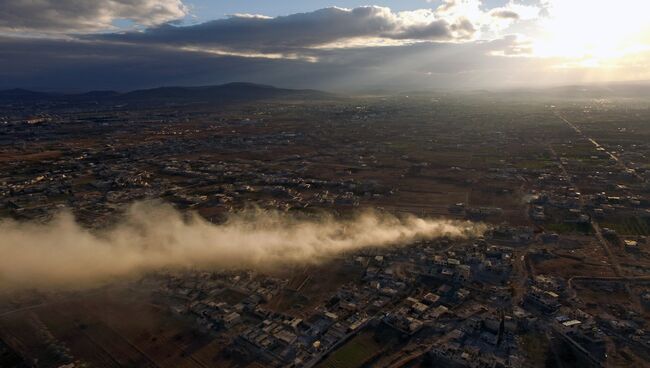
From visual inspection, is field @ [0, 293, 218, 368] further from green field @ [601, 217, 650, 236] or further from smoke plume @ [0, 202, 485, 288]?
green field @ [601, 217, 650, 236]

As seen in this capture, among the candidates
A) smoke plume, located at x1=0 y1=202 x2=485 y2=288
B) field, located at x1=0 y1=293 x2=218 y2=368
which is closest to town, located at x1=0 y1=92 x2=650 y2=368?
field, located at x1=0 y1=293 x2=218 y2=368

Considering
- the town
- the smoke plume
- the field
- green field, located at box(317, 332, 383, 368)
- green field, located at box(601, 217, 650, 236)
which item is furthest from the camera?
green field, located at box(601, 217, 650, 236)

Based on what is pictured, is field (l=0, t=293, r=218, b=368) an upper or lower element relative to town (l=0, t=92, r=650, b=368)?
lower

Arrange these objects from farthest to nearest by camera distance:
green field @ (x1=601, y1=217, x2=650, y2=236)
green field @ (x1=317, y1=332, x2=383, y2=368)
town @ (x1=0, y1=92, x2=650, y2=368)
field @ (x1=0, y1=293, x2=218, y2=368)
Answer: green field @ (x1=601, y1=217, x2=650, y2=236) < town @ (x1=0, y1=92, x2=650, y2=368) < field @ (x1=0, y1=293, x2=218, y2=368) < green field @ (x1=317, y1=332, x2=383, y2=368)

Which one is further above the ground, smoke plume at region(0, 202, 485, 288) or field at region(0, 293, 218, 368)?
smoke plume at region(0, 202, 485, 288)

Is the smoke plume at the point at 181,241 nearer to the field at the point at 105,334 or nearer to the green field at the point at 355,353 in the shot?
the field at the point at 105,334

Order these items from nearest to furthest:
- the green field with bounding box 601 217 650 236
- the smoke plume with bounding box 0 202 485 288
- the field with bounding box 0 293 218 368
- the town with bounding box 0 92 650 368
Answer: the field with bounding box 0 293 218 368 → the town with bounding box 0 92 650 368 → the smoke plume with bounding box 0 202 485 288 → the green field with bounding box 601 217 650 236

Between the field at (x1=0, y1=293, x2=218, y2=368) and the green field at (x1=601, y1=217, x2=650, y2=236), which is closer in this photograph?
the field at (x1=0, y1=293, x2=218, y2=368)

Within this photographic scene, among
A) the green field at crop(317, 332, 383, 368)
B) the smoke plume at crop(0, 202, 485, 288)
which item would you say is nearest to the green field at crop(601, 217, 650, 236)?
the smoke plume at crop(0, 202, 485, 288)
